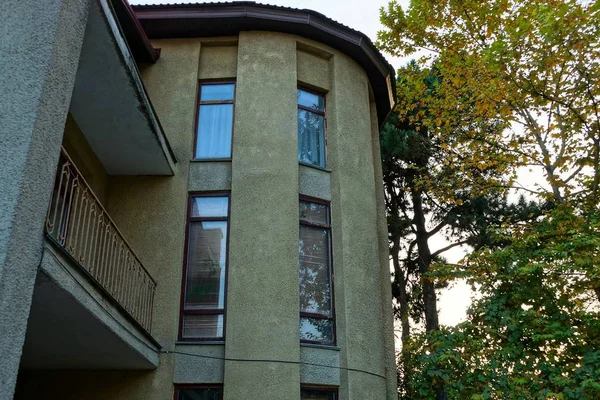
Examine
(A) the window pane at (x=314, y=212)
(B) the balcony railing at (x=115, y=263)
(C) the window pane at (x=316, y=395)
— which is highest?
(A) the window pane at (x=314, y=212)

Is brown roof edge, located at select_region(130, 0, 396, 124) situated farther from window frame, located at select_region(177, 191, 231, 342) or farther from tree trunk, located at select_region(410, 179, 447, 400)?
tree trunk, located at select_region(410, 179, 447, 400)

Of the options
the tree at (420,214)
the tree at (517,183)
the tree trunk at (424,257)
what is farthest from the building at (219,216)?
the tree trunk at (424,257)

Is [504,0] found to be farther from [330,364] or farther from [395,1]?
[330,364]

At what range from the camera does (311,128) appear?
10992 mm

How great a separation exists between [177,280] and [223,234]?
1101 mm

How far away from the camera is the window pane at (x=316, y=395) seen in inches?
345

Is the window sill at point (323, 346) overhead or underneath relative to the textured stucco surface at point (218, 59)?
underneath

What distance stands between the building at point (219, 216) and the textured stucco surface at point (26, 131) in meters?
0.84

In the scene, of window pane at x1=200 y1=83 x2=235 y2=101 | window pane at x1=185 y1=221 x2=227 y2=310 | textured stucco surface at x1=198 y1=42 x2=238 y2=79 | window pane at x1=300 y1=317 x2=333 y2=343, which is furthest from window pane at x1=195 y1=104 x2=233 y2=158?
window pane at x1=300 y1=317 x2=333 y2=343

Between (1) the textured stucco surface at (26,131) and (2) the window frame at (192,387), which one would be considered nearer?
(1) the textured stucco surface at (26,131)

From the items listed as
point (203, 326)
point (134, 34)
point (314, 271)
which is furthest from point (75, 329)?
point (134, 34)

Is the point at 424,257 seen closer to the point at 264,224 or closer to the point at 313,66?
the point at 313,66

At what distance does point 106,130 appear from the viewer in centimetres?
902

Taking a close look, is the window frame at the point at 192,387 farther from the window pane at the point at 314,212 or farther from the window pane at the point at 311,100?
the window pane at the point at 311,100
